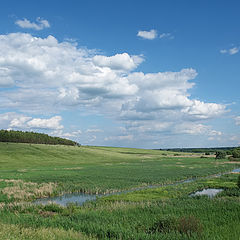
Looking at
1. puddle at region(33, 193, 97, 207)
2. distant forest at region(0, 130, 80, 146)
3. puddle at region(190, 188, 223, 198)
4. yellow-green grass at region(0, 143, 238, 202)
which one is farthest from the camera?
distant forest at region(0, 130, 80, 146)

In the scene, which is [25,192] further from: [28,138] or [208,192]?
[28,138]

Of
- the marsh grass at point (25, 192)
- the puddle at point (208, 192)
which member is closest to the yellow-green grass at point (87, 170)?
the marsh grass at point (25, 192)

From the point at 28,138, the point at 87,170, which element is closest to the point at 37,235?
the point at 87,170

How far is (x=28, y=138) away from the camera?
463ft

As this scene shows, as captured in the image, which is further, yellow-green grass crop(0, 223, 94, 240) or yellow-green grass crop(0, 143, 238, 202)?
yellow-green grass crop(0, 143, 238, 202)

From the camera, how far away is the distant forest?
13088cm

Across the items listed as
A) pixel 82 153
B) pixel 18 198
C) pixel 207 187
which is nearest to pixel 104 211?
pixel 18 198

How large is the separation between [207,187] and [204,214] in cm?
2124

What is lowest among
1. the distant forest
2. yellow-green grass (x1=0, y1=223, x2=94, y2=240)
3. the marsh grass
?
the marsh grass

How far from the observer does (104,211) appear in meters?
18.6

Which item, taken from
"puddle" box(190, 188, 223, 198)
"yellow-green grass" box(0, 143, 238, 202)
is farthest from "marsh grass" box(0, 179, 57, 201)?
"puddle" box(190, 188, 223, 198)

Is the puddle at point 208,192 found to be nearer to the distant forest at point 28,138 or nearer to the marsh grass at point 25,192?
the marsh grass at point 25,192

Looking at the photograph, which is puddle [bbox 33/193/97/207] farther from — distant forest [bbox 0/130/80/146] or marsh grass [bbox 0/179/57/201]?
distant forest [bbox 0/130/80/146]

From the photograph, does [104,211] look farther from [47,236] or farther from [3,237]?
[3,237]
